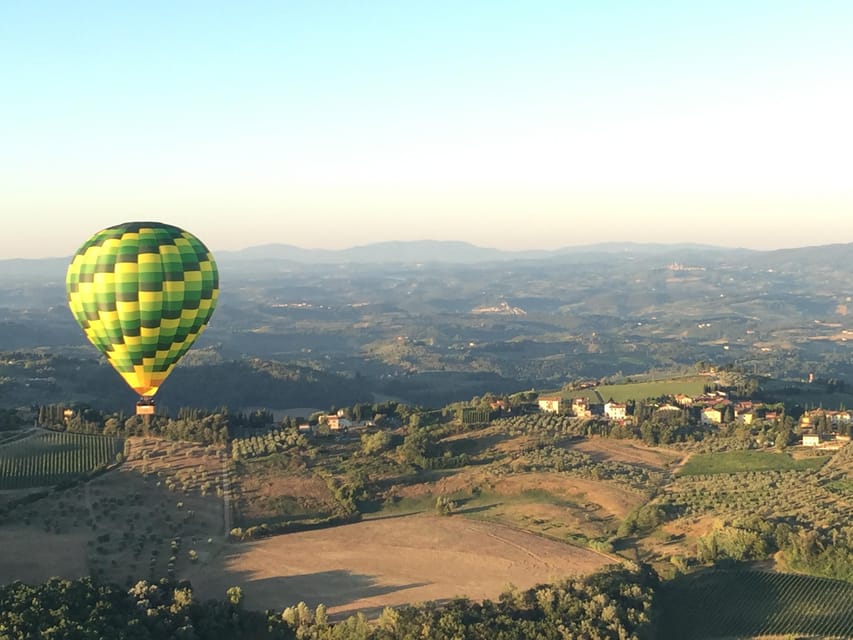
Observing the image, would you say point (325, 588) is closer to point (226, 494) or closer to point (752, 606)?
point (226, 494)

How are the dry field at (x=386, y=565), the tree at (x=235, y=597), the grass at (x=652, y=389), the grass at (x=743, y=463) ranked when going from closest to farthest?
the tree at (x=235, y=597), the dry field at (x=386, y=565), the grass at (x=743, y=463), the grass at (x=652, y=389)

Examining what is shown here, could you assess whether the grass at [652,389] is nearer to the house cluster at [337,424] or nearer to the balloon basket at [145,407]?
the house cluster at [337,424]

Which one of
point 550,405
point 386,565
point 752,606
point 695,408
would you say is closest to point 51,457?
point 386,565

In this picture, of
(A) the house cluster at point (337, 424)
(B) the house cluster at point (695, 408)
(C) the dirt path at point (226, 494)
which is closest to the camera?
(C) the dirt path at point (226, 494)

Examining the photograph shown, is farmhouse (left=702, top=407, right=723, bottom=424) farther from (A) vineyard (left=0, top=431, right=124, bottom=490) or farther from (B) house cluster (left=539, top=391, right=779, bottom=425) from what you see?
(A) vineyard (left=0, top=431, right=124, bottom=490)

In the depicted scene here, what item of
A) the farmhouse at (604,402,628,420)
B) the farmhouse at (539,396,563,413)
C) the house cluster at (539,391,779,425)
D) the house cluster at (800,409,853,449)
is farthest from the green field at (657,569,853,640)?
the farmhouse at (539,396,563,413)

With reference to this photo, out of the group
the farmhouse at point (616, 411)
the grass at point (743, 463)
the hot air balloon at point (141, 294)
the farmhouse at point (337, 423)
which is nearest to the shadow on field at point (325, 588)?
the hot air balloon at point (141, 294)

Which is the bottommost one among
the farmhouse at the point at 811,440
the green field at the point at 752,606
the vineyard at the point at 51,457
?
the green field at the point at 752,606

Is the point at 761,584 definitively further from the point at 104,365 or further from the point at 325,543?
the point at 104,365
